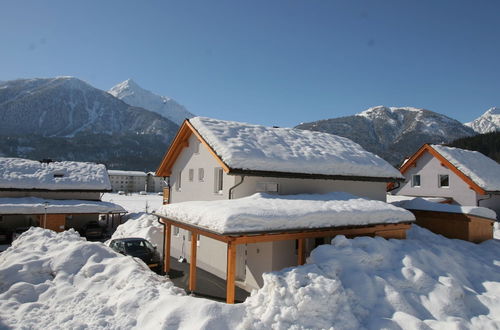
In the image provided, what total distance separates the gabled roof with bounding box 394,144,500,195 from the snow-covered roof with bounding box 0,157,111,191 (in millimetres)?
28338

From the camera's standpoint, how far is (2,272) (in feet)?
32.6

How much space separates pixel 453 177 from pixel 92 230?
1150 inches

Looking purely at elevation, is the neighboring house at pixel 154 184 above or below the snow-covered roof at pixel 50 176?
below

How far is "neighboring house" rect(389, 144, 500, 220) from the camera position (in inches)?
936

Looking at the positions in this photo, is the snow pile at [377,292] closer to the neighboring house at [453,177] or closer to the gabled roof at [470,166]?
the gabled roof at [470,166]

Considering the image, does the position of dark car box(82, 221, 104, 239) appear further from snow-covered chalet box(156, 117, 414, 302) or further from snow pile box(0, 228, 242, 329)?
snow pile box(0, 228, 242, 329)

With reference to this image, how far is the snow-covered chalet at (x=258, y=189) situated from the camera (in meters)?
9.87

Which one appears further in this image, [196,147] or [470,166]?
[470,166]

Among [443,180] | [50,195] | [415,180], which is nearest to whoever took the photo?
[50,195]

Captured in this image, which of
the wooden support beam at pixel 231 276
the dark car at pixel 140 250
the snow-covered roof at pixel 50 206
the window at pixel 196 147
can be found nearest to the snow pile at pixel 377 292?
the wooden support beam at pixel 231 276

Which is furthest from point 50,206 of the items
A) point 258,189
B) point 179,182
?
point 258,189

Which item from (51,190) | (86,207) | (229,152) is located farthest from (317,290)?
(51,190)

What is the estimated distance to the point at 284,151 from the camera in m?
15.2

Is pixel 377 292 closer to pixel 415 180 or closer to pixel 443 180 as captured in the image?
pixel 443 180
